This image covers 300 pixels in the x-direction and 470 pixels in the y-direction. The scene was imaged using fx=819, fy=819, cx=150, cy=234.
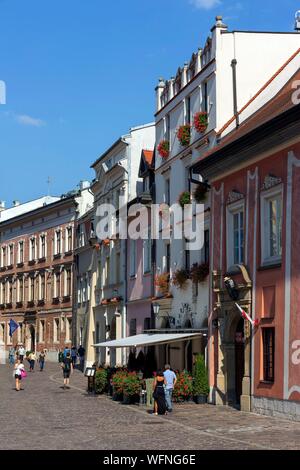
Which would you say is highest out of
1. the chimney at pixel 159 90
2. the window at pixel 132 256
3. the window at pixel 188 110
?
the chimney at pixel 159 90

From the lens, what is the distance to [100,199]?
165ft

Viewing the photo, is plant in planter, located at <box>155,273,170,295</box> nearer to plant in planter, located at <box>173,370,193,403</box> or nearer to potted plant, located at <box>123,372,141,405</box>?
potted plant, located at <box>123,372,141,405</box>

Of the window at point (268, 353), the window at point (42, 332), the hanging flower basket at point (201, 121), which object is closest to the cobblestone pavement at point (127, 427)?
the window at point (268, 353)

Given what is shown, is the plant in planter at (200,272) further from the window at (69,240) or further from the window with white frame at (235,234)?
the window at (69,240)

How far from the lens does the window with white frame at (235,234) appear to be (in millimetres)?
25578

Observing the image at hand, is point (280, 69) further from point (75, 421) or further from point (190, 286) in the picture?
point (75, 421)

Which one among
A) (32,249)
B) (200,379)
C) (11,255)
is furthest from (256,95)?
(11,255)

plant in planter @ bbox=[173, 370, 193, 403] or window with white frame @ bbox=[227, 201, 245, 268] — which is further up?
window with white frame @ bbox=[227, 201, 245, 268]

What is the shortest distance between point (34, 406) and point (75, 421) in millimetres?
5625

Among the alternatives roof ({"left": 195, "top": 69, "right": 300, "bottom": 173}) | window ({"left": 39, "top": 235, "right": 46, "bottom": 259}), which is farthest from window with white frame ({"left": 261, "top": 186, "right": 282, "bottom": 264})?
window ({"left": 39, "top": 235, "right": 46, "bottom": 259})

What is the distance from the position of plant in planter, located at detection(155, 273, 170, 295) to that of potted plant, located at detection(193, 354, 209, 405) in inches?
280

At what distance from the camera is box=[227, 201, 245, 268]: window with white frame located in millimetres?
25578

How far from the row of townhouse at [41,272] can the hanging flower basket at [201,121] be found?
96.8 feet
